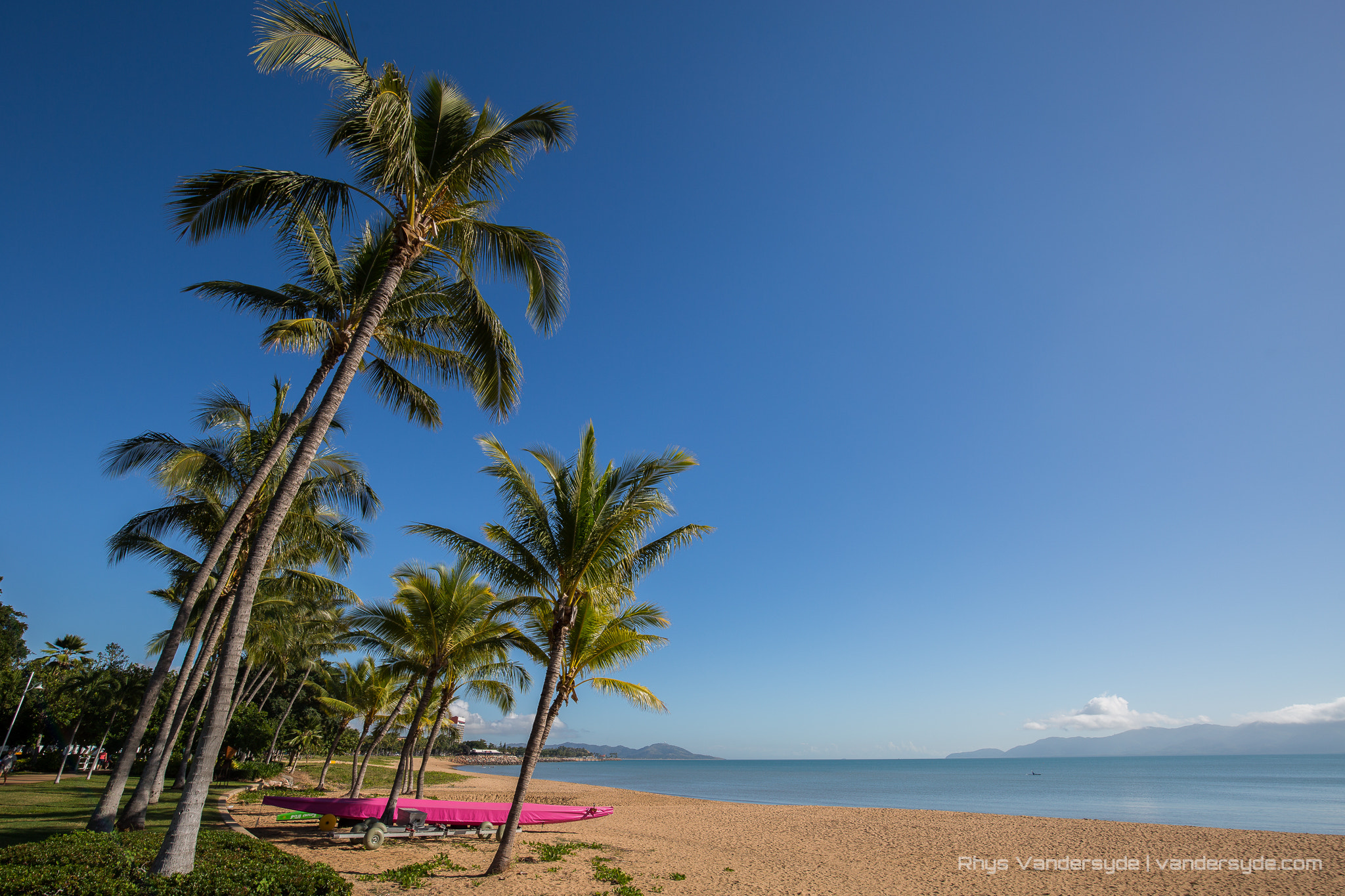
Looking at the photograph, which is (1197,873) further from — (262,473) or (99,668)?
(99,668)

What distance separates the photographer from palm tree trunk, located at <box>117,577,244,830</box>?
8.87m

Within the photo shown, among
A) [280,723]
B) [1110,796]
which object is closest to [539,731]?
[280,723]

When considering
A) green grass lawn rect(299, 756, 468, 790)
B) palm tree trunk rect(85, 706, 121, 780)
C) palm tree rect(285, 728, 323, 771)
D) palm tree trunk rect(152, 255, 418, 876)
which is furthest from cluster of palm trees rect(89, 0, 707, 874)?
palm tree rect(285, 728, 323, 771)

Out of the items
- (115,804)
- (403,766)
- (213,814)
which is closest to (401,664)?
(403,766)

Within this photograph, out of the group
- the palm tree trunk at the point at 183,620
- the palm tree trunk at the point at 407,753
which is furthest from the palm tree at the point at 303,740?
the palm tree trunk at the point at 183,620

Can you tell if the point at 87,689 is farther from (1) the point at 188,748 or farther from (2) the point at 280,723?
(1) the point at 188,748

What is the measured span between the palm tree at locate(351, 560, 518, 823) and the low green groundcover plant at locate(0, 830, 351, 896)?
6.40 metres

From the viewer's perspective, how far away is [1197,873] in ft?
36.7

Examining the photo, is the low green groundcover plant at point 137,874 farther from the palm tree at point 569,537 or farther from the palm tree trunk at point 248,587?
the palm tree at point 569,537

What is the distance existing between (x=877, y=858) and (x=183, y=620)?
13.5 meters

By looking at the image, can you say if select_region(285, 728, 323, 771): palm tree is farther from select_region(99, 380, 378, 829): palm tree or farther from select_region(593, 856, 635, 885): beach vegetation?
select_region(593, 856, 635, 885): beach vegetation

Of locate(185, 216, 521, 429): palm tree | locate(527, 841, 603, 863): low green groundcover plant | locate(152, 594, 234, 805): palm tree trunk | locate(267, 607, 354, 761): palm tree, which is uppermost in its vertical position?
locate(185, 216, 521, 429): palm tree

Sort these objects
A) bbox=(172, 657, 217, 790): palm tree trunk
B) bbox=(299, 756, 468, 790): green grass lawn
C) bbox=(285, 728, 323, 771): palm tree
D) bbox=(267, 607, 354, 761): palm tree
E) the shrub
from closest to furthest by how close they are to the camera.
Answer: the shrub
bbox=(172, 657, 217, 790): palm tree trunk
bbox=(267, 607, 354, 761): palm tree
bbox=(299, 756, 468, 790): green grass lawn
bbox=(285, 728, 323, 771): palm tree

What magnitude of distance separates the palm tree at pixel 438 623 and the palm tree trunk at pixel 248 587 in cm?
631
